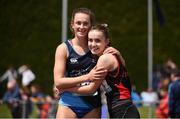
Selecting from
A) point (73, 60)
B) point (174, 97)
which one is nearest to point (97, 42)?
point (73, 60)

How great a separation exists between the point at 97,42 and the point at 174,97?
662cm

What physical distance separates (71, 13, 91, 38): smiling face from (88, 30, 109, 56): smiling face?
0.58 ft

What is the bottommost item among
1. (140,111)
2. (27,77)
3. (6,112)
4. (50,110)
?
(27,77)

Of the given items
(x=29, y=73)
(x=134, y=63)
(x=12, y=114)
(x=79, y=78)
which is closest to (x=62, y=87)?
(x=79, y=78)

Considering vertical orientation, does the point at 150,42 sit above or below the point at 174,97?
below

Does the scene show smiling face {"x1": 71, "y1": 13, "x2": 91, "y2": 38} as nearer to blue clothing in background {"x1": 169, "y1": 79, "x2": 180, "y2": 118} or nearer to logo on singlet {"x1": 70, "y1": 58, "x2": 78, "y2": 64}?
logo on singlet {"x1": 70, "y1": 58, "x2": 78, "y2": 64}

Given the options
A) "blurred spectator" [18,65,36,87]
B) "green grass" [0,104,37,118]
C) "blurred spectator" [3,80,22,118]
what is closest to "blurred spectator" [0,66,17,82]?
"blurred spectator" [18,65,36,87]

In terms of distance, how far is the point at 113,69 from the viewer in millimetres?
5969

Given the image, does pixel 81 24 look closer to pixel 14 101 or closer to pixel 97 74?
pixel 97 74

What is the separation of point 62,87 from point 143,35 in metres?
19.7

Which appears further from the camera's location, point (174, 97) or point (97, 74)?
point (174, 97)

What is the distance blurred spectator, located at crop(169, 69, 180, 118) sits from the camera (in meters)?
12.3

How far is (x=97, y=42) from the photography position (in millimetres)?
6082

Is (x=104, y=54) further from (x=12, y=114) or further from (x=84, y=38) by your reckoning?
(x=12, y=114)
